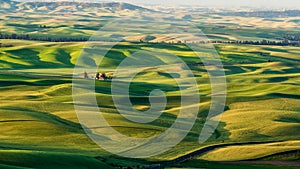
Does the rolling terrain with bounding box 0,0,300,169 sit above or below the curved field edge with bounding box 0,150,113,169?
below

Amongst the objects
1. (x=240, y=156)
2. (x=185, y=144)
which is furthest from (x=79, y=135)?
(x=240, y=156)

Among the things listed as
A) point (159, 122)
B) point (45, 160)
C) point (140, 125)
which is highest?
point (45, 160)

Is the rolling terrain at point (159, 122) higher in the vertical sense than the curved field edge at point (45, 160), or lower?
lower

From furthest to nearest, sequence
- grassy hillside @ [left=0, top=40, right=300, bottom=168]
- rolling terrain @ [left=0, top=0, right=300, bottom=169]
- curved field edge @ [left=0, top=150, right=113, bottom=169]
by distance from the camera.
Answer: grassy hillside @ [left=0, top=40, right=300, bottom=168]
rolling terrain @ [left=0, top=0, right=300, bottom=169]
curved field edge @ [left=0, top=150, right=113, bottom=169]

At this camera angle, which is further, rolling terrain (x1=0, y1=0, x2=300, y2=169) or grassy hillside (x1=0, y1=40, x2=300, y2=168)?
grassy hillside (x1=0, y1=40, x2=300, y2=168)

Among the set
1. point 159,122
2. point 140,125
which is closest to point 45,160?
point 140,125

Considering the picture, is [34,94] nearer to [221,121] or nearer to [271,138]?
[221,121]

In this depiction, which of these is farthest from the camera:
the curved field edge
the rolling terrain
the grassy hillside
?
the grassy hillside

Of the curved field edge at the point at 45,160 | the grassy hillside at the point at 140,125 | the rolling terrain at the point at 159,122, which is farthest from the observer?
the grassy hillside at the point at 140,125

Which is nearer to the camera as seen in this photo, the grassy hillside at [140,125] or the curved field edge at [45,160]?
the curved field edge at [45,160]

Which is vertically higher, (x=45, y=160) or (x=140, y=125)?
(x=45, y=160)

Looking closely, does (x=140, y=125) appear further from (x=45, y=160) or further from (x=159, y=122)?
(x=45, y=160)
